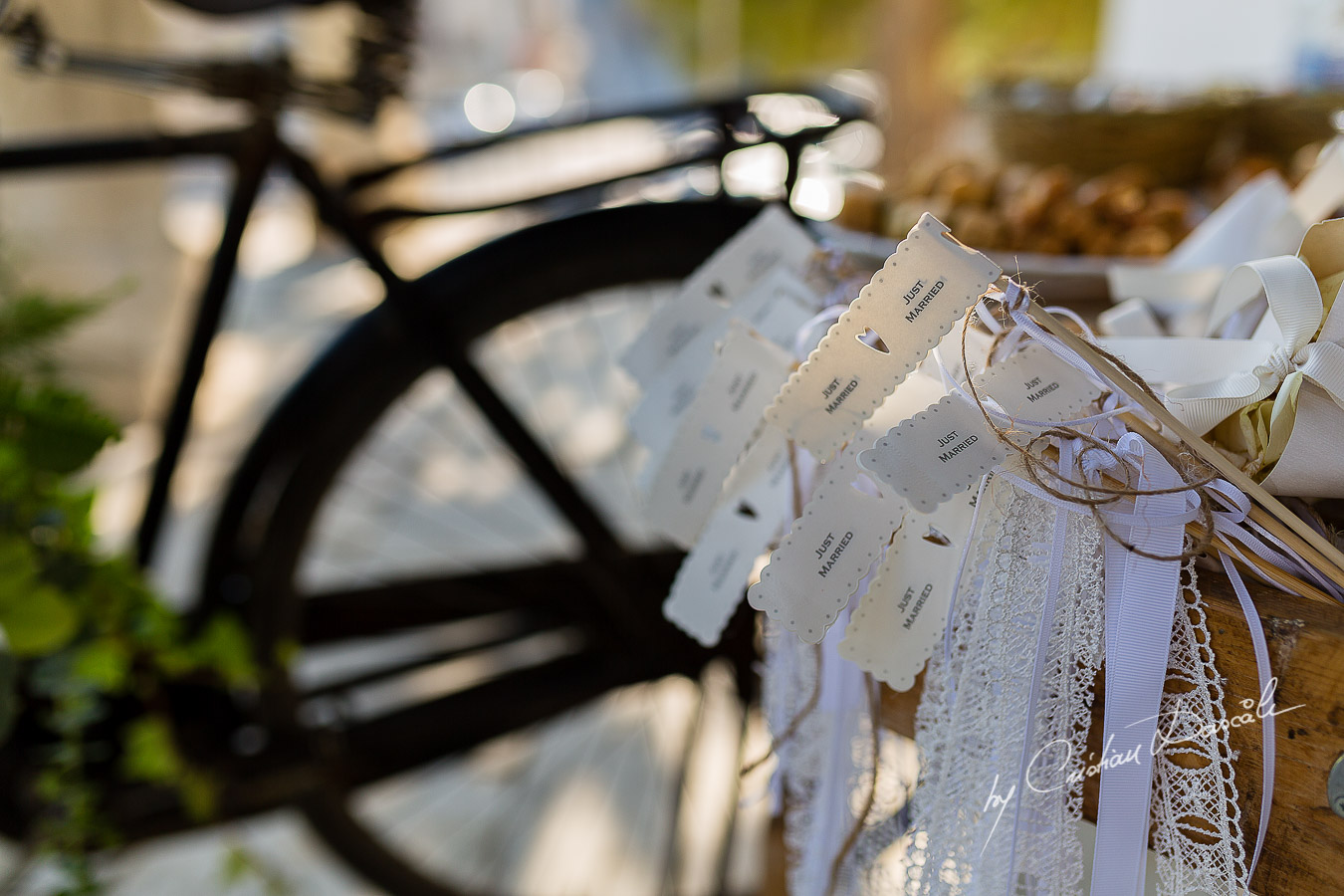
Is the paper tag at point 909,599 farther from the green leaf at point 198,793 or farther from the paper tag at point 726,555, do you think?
the green leaf at point 198,793

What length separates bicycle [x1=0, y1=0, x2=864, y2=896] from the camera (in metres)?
0.89

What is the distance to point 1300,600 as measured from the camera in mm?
419

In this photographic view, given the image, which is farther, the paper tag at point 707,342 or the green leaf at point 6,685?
the green leaf at point 6,685

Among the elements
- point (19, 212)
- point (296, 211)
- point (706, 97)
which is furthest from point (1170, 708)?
point (296, 211)

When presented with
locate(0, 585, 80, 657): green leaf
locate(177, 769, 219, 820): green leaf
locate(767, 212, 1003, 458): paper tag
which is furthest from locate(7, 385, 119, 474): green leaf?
locate(767, 212, 1003, 458): paper tag

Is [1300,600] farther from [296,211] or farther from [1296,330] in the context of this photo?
[296,211]

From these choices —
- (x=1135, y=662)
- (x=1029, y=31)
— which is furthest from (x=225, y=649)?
(x=1029, y=31)

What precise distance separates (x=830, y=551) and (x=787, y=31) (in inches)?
306

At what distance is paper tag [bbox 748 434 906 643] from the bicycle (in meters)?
0.48

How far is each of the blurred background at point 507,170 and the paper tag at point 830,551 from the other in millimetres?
271

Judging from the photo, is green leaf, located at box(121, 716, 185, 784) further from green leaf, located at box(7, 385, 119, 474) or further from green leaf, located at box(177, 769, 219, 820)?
green leaf, located at box(7, 385, 119, 474)

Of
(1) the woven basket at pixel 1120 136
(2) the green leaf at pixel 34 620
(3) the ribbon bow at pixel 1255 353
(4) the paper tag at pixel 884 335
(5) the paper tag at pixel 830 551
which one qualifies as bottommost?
(2) the green leaf at pixel 34 620

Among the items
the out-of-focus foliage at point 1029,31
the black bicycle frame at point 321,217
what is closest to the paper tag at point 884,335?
the black bicycle frame at point 321,217

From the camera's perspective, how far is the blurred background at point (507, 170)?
38.1 inches
